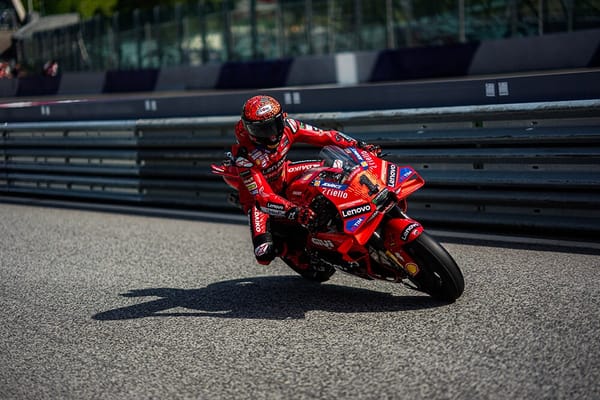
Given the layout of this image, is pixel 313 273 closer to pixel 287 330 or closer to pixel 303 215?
pixel 303 215

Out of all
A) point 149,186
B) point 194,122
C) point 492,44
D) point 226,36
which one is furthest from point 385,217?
point 226,36

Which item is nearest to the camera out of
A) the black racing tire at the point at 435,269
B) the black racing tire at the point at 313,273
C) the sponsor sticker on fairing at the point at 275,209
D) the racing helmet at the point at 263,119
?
the black racing tire at the point at 435,269

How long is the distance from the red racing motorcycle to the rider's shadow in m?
0.22

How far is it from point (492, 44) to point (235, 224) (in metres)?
12.8

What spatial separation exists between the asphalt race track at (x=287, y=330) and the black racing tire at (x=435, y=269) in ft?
0.38

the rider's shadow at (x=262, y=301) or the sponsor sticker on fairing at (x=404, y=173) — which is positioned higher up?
the sponsor sticker on fairing at (x=404, y=173)

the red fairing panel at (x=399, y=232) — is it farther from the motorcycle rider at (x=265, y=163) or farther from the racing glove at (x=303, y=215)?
the motorcycle rider at (x=265, y=163)

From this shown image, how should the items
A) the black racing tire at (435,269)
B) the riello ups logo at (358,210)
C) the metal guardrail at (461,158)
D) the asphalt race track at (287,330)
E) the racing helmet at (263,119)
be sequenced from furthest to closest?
the metal guardrail at (461,158), the racing helmet at (263,119), the black racing tire at (435,269), the riello ups logo at (358,210), the asphalt race track at (287,330)

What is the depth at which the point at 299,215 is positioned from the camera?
5.42 m

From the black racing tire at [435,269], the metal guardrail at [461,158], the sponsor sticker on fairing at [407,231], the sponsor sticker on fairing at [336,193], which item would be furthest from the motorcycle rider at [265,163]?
the metal guardrail at [461,158]

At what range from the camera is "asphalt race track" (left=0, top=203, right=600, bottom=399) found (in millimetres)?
4160

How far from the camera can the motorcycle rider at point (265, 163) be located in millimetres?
5711

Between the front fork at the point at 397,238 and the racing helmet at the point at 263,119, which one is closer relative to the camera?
the front fork at the point at 397,238

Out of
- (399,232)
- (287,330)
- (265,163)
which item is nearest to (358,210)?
(399,232)
